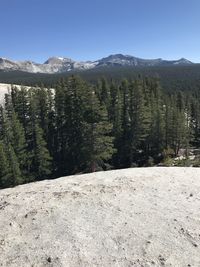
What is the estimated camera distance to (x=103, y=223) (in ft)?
52.1

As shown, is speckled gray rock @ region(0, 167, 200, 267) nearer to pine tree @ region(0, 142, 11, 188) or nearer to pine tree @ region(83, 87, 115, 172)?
pine tree @ region(0, 142, 11, 188)

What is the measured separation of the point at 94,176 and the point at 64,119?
39.4 metres

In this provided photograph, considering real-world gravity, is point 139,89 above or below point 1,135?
A: above

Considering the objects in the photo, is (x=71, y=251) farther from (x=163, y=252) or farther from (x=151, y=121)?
(x=151, y=121)

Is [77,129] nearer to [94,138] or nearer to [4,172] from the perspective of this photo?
[94,138]

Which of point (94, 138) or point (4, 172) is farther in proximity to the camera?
point (94, 138)

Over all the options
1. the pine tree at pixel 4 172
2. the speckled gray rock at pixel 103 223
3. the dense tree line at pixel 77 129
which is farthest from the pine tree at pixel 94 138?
the speckled gray rock at pixel 103 223

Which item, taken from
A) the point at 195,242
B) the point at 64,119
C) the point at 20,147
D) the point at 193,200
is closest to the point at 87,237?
the point at 195,242

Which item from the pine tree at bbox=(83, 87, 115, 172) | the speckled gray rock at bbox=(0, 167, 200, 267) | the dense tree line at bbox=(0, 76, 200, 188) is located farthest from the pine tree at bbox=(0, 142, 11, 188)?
the speckled gray rock at bbox=(0, 167, 200, 267)

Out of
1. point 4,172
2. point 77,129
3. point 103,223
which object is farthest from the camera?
point 77,129

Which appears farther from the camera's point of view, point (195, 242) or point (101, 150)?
point (101, 150)

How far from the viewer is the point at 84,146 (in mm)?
47781

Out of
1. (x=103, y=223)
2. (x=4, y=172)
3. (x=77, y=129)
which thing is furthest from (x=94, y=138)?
(x=103, y=223)

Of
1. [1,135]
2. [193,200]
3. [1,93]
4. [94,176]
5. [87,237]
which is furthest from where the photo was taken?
[1,93]
